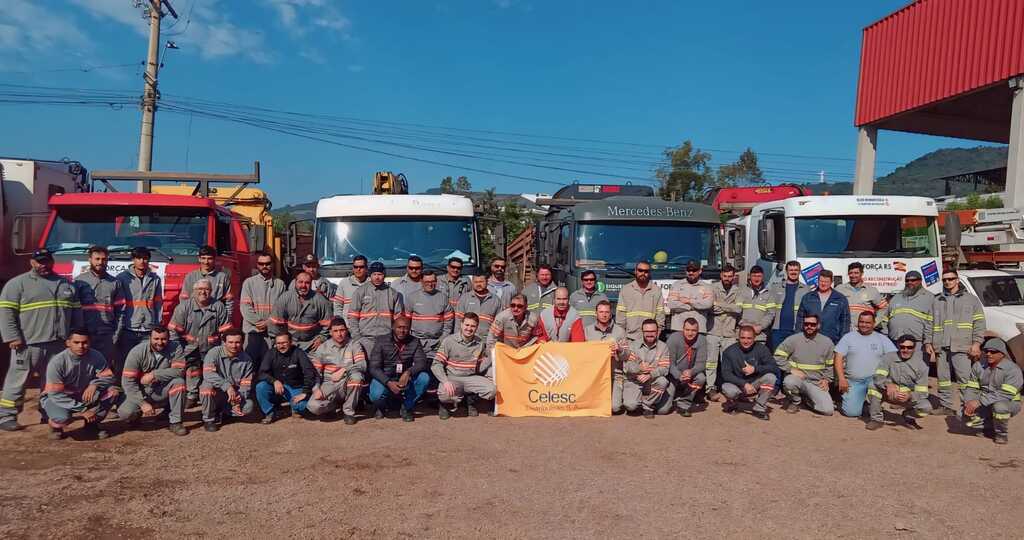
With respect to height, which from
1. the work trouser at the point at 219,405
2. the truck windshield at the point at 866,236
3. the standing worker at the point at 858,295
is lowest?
the work trouser at the point at 219,405

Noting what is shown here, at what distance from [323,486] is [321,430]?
1740 mm

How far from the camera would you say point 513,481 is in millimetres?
5258

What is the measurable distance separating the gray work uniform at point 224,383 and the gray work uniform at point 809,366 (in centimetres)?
604

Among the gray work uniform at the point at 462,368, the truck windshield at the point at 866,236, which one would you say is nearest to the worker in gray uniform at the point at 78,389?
the gray work uniform at the point at 462,368

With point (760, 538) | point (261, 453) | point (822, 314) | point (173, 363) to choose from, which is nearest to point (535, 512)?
point (760, 538)

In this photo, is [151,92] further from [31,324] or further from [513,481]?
[513,481]

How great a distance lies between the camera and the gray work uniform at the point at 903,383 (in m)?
7.18

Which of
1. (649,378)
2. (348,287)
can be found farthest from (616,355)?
(348,287)

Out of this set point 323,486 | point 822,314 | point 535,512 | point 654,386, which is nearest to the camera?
point 535,512

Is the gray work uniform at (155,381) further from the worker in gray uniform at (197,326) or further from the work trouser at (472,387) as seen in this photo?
the work trouser at (472,387)

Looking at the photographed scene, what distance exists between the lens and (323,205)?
9070 mm

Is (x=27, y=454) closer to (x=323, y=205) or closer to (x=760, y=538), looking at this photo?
(x=323, y=205)

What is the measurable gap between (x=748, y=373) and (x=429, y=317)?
377cm

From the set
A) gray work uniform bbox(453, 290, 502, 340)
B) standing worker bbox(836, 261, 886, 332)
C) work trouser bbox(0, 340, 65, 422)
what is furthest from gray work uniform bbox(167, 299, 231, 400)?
standing worker bbox(836, 261, 886, 332)
